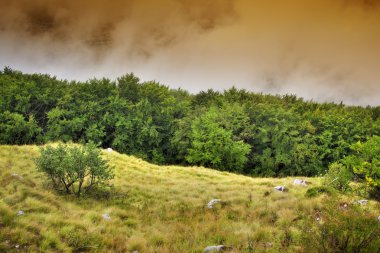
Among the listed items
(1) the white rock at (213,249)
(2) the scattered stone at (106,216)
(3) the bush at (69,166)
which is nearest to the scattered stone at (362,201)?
(1) the white rock at (213,249)

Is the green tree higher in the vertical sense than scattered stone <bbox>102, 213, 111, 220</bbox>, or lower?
higher

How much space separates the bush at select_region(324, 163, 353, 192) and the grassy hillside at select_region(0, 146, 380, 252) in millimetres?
1079

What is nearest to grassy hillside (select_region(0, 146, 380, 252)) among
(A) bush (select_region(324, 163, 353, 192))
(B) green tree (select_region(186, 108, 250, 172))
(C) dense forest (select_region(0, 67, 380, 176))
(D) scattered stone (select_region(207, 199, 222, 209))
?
Result: (D) scattered stone (select_region(207, 199, 222, 209))

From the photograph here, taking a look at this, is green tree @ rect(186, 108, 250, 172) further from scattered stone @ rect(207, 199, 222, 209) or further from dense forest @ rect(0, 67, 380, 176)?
scattered stone @ rect(207, 199, 222, 209)

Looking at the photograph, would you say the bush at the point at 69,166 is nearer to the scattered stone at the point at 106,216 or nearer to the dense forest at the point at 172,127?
the scattered stone at the point at 106,216

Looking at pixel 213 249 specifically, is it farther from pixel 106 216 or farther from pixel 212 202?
pixel 212 202

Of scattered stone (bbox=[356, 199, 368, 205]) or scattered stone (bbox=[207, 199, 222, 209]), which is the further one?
scattered stone (bbox=[207, 199, 222, 209])

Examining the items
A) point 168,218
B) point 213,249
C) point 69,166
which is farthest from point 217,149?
point 213,249

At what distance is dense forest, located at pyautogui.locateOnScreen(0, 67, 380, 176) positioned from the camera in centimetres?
4400

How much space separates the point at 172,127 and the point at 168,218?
3455 cm

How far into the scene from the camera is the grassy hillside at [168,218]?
10086 millimetres

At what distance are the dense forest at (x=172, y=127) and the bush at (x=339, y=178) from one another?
23.9m

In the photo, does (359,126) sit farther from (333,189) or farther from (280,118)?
(333,189)

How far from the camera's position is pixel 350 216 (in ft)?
27.8
